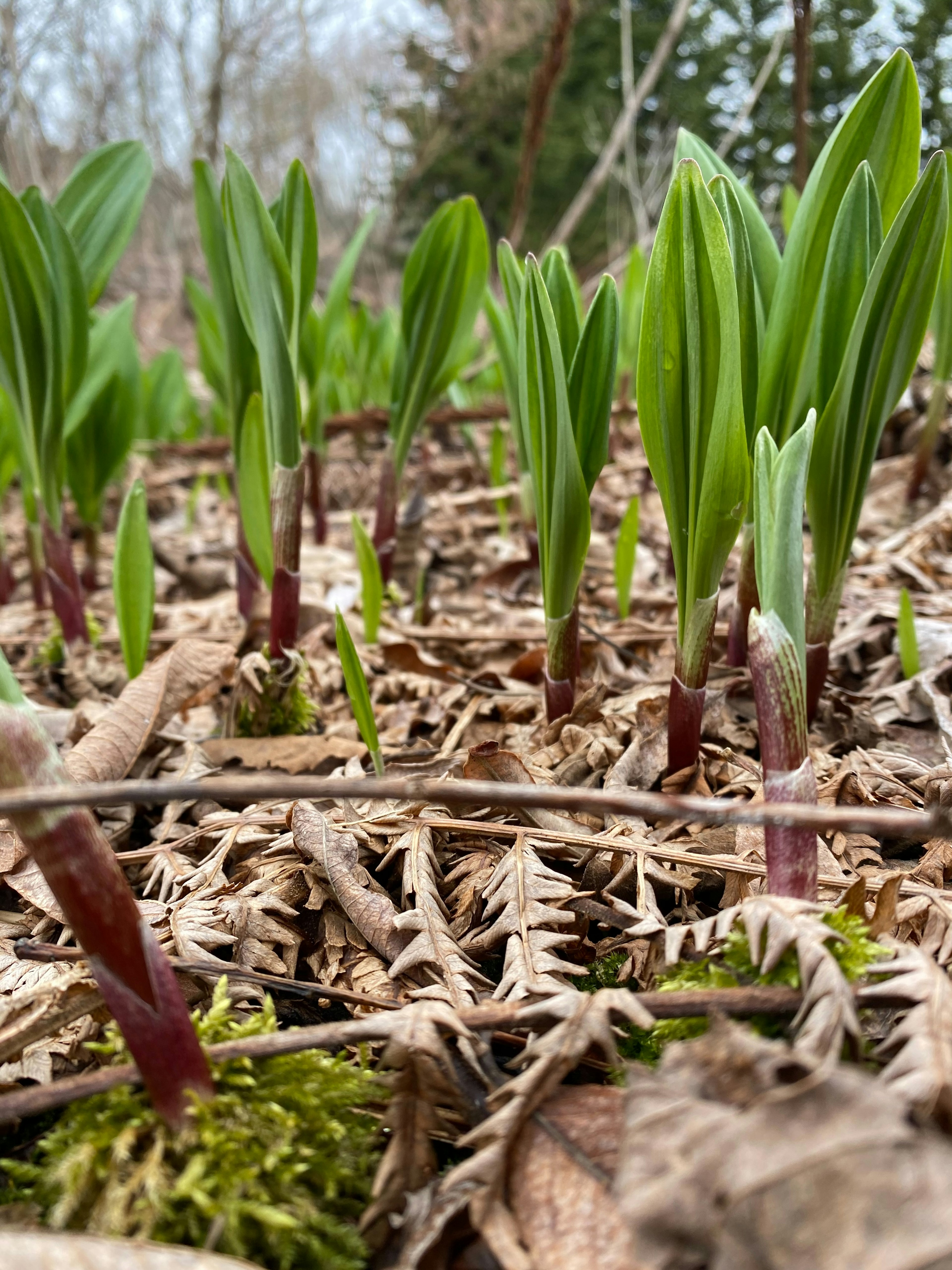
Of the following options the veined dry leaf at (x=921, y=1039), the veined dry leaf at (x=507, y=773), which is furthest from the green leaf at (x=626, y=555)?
the veined dry leaf at (x=921, y=1039)

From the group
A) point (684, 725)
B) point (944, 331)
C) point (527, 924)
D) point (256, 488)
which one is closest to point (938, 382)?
point (944, 331)

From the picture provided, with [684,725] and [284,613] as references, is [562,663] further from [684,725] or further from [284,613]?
[284,613]

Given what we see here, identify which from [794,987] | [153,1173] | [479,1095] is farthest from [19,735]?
[794,987]

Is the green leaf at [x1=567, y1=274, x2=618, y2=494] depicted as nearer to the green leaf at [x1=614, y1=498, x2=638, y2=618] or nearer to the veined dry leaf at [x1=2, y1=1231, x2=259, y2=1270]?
the green leaf at [x1=614, y1=498, x2=638, y2=618]

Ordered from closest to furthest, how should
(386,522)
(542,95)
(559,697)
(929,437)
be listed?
1. (559,697)
2. (386,522)
3. (929,437)
4. (542,95)

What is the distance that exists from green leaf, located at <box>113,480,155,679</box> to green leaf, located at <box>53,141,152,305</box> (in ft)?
1.74

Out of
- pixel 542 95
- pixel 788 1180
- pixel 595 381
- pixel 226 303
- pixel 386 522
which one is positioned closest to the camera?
pixel 788 1180

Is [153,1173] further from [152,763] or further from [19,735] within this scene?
[152,763]

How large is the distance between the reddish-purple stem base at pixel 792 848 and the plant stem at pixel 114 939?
0.45m

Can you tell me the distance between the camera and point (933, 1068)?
0.47 metres

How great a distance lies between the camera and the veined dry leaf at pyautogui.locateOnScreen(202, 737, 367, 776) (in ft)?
3.83

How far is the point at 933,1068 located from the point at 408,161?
11.6 meters

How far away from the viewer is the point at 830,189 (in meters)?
1.01

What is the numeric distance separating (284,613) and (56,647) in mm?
588
